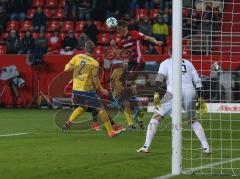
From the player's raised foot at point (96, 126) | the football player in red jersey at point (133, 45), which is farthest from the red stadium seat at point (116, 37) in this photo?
the player's raised foot at point (96, 126)

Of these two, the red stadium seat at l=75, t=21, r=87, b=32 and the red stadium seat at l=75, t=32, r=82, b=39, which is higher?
the red stadium seat at l=75, t=21, r=87, b=32

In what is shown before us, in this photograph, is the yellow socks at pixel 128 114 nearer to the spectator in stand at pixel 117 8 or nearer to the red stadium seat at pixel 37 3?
the spectator in stand at pixel 117 8

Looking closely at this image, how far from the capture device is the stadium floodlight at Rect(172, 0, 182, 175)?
34.9ft

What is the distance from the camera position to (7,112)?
26.2 m

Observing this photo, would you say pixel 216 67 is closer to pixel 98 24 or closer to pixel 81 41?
pixel 81 41

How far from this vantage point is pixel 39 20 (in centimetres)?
3225

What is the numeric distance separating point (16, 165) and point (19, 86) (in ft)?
56.1

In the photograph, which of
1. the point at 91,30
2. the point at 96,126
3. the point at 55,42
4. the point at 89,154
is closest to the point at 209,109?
the point at 96,126

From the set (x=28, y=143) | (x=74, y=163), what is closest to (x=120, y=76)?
(x=28, y=143)

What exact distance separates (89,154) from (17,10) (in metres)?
21.5

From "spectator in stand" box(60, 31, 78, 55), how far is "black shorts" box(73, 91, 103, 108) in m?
→ 11.8

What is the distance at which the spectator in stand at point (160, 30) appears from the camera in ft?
98.5

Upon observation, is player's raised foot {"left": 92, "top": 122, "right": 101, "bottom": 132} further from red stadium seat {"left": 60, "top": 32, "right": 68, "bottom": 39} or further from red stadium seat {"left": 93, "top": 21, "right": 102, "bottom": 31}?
red stadium seat {"left": 93, "top": 21, "right": 102, "bottom": 31}

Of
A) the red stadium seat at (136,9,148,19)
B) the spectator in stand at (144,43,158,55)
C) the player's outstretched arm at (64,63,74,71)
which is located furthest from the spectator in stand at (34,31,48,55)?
the player's outstretched arm at (64,63,74,71)
